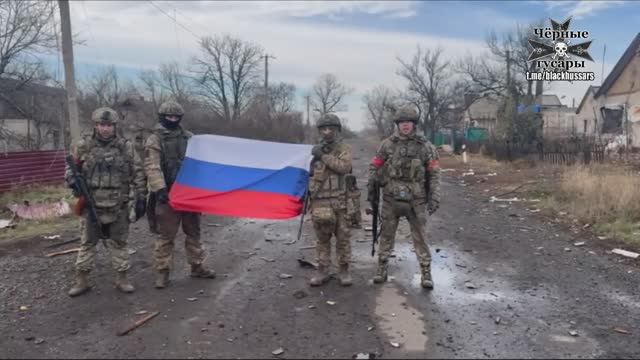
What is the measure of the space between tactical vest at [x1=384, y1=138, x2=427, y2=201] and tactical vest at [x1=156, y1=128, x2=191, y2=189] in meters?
2.61

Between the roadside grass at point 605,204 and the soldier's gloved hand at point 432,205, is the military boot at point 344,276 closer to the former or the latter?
the soldier's gloved hand at point 432,205

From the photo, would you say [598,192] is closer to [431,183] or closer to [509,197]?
[509,197]

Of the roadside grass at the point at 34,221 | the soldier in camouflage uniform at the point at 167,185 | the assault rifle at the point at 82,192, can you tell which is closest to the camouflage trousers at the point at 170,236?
the soldier in camouflage uniform at the point at 167,185

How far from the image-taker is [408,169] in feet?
20.4

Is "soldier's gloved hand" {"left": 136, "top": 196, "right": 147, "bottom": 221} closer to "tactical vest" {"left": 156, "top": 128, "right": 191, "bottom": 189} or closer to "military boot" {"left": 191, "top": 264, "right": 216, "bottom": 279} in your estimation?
"tactical vest" {"left": 156, "top": 128, "right": 191, "bottom": 189}

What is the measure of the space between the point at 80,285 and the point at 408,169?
4082 mm

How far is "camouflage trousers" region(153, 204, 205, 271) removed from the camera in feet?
20.1

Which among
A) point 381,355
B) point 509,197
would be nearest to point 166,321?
point 381,355

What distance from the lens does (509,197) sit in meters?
14.5

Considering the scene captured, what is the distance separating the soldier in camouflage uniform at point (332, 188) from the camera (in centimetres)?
609

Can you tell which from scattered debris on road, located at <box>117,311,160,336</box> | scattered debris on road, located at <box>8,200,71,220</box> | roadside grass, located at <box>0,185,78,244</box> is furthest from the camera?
scattered debris on road, located at <box>8,200,71,220</box>

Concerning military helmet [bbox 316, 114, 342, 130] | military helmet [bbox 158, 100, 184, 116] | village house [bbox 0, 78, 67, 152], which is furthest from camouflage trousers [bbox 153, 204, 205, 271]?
village house [bbox 0, 78, 67, 152]

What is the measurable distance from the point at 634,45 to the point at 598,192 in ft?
91.7

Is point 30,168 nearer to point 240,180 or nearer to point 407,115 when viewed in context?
point 240,180
